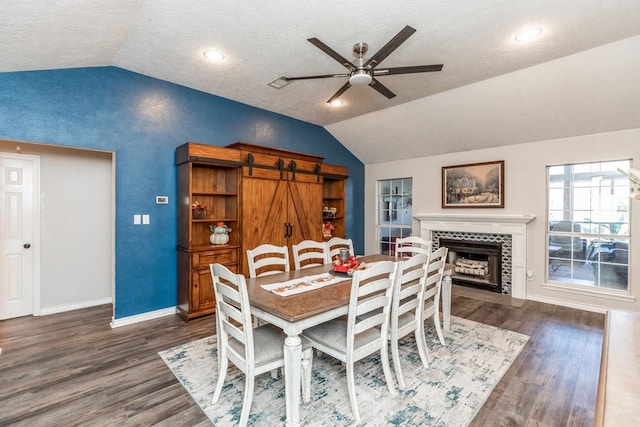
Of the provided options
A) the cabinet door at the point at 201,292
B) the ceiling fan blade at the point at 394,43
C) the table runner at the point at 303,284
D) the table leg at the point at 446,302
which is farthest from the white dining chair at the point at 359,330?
the cabinet door at the point at 201,292

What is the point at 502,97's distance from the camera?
393 cm

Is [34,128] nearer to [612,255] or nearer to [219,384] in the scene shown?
[219,384]

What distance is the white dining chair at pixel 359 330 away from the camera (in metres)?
1.88

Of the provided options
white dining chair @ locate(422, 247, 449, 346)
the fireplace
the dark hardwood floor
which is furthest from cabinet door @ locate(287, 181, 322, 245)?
the fireplace

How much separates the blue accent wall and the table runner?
2179mm

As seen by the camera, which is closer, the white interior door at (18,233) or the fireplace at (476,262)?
the white interior door at (18,233)

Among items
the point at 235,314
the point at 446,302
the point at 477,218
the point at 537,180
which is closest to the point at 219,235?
the point at 235,314

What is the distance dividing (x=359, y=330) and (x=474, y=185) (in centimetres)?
414

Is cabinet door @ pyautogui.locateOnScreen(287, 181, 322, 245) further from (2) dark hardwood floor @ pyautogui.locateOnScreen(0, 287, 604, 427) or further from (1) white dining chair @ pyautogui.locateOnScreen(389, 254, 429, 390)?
(1) white dining chair @ pyautogui.locateOnScreen(389, 254, 429, 390)

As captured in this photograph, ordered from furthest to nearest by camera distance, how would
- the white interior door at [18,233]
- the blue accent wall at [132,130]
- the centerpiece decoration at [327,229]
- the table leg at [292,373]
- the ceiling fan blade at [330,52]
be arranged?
1. the centerpiece decoration at [327,229]
2. the white interior door at [18,233]
3. the blue accent wall at [132,130]
4. the ceiling fan blade at [330,52]
5. the table leg at [292,373]

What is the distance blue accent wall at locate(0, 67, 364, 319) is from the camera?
2984 millimetres

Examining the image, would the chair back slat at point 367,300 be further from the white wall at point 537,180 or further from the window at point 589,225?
the window at point 589,225

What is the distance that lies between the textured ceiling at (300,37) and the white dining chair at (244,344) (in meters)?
2.12

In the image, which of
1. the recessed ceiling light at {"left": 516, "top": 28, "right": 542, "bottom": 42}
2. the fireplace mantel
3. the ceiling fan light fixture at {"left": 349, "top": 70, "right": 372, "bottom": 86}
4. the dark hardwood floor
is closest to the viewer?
the dark hardwood floor
